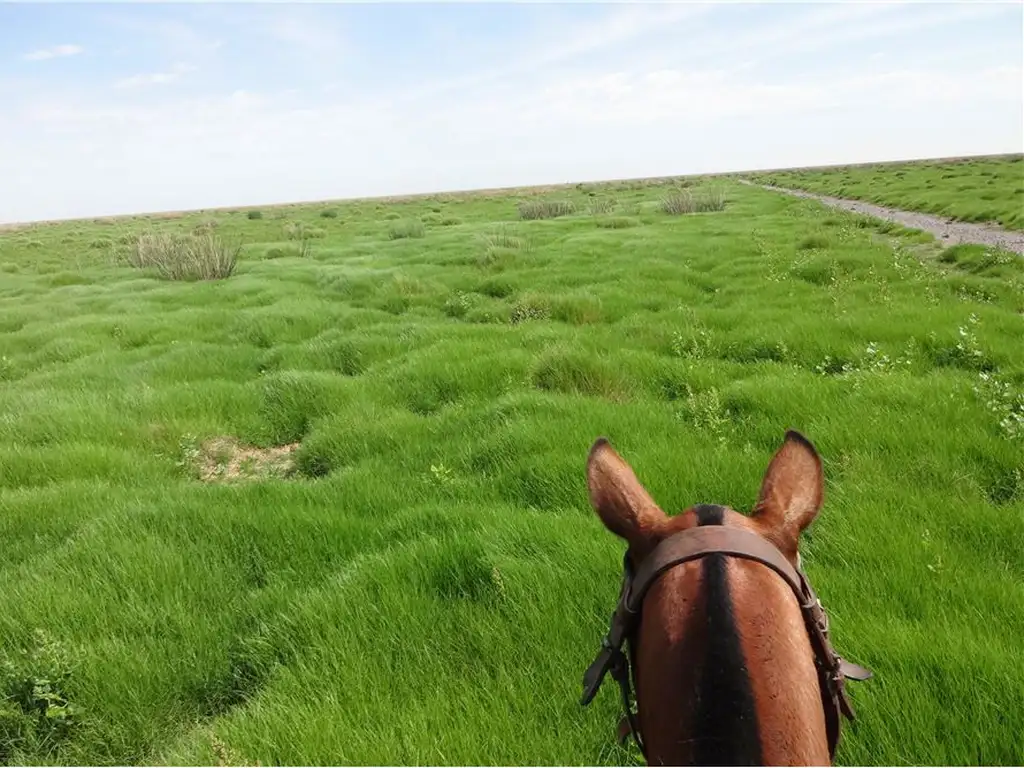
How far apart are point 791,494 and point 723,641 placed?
533 mm

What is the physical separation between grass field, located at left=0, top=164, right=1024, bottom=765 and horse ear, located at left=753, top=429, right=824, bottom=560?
1.22m

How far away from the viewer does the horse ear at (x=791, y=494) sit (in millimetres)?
1281

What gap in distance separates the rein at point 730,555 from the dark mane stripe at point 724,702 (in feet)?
0.40

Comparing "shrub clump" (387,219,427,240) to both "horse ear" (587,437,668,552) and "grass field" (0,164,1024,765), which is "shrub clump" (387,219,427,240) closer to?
"grass field" (0,164,1024,765)

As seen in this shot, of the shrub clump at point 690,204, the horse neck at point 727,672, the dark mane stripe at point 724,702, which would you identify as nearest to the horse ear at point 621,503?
the horse neck at point 727,672

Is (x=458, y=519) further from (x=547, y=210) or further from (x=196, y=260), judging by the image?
(x=547, y=210)

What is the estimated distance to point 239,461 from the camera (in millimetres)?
5562

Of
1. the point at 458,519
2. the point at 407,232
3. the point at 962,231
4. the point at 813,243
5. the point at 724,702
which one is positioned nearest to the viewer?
the point at 724,702

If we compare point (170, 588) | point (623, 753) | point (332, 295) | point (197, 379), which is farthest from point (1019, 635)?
point (332, 295)

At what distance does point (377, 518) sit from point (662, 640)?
3096mm

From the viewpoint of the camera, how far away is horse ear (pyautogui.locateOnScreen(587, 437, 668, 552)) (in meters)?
1.30

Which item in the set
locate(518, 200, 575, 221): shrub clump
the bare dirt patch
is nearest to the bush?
the bare dirt patch

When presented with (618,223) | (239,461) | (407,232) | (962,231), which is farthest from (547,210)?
(239,461)

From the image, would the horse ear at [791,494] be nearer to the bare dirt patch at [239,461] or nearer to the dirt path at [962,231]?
the bare dirt patch at [239,461]
